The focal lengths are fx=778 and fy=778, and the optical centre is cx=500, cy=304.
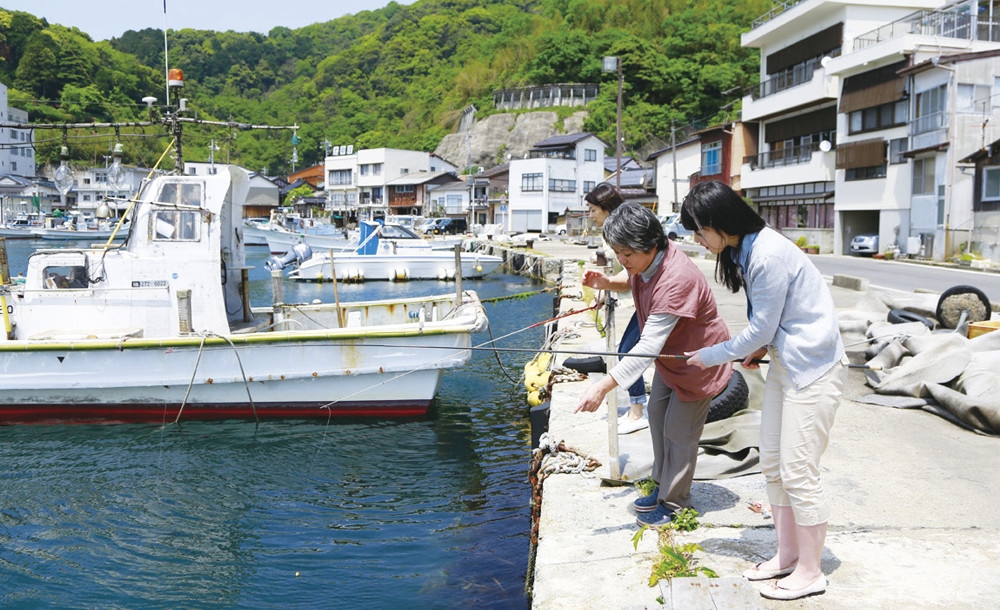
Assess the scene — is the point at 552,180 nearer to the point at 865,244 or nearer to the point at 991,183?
the point at 865,244

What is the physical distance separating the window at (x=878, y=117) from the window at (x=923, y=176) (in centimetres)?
214

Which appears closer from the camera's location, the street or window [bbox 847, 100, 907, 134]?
the street

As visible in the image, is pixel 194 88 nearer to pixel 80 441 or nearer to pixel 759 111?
pixel 759 111

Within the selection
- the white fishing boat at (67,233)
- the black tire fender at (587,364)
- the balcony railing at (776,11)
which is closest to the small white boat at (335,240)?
the balcony railing at (776,11)

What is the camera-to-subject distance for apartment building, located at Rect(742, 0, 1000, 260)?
2619 centimetres

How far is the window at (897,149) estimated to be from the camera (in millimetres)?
29423

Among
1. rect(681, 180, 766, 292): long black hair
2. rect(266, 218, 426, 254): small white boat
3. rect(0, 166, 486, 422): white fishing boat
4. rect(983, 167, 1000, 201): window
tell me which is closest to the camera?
rect(681, 180, 766, 292): long black hair

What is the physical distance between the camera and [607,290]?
5273mm

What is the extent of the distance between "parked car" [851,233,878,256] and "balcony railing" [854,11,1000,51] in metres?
7.61

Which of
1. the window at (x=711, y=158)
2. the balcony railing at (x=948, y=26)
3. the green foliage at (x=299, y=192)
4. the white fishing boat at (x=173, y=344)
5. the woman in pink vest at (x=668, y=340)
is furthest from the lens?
the green foliage at (x=299, y=192)

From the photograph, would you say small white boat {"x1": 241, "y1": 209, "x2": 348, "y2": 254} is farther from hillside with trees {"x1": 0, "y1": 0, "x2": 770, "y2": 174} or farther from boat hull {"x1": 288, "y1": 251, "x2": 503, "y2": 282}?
boat hull {"x1": 288, "y1": 251, "x2": 503, "y2": 282}

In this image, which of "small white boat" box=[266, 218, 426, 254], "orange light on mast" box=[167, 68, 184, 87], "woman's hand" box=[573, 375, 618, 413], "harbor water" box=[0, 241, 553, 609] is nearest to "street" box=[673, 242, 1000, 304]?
"harbor water" box=[0, 241, 553, 609]

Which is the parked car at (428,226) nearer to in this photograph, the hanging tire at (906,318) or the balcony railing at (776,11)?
the balcony railing at (776,11)

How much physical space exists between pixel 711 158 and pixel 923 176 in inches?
704
